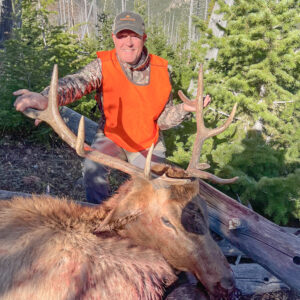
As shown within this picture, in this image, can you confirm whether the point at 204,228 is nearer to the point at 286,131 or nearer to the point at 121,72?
the point at 121,72

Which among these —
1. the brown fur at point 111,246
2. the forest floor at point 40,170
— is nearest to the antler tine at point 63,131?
the brown fur at point 111,246

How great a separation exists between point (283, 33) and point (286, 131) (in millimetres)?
1548

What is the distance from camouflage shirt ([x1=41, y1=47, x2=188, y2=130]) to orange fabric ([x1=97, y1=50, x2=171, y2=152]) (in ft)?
0.25

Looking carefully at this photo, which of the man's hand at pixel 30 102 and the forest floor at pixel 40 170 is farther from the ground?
the man's hand at pixel 30 102

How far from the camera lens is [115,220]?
2.62 metres

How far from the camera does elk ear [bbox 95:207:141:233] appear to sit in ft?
8.21

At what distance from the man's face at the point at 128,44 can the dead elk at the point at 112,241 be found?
5.15ft

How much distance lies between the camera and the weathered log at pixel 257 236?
287 cm

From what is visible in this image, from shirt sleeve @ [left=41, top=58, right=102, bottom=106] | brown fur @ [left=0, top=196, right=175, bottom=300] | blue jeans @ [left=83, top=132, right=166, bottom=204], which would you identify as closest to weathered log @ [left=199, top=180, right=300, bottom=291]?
brown fur @ [left=0, top=196, right=175, bottom=300]

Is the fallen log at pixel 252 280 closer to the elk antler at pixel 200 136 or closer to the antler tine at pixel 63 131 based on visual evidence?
the antler tine at pixel 63 131

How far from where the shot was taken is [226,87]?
15.7ft

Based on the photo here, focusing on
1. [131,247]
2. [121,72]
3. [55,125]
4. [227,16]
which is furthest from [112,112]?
[227,16]

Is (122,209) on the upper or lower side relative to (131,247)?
upper

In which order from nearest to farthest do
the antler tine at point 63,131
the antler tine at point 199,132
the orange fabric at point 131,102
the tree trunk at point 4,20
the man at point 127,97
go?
the antler tine at point 63,131 < the antler tine at point 199,132 < the man at point 127,97 < the orange fabric at point 131,102 < the tree trunk at point 4,20
